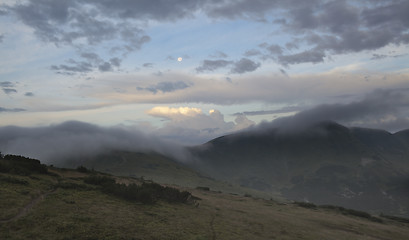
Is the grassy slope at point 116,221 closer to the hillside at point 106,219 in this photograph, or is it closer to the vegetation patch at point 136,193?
the hillside at point 106,219

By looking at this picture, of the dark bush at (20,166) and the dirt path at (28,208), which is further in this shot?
the dark bush at (20,166)

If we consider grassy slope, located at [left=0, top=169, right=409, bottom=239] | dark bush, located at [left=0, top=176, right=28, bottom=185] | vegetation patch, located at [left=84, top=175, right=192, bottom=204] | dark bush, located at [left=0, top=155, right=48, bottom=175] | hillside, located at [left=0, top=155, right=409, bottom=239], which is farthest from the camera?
vegetation patch, located at [left=84, top=175, right=192, bottom=204]

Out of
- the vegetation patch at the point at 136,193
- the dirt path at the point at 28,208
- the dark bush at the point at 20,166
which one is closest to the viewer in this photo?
the dirt path at the point at 28,208

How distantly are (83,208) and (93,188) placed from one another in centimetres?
835

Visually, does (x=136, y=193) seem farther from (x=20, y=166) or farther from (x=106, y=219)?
(x=20, y=166)

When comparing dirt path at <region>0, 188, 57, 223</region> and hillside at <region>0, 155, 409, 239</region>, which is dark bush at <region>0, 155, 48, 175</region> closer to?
hillside at <region>0, 155, 409, 239</region>

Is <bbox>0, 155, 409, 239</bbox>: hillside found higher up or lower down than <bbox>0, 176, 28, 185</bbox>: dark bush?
lower down

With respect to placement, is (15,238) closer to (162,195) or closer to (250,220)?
(162,195)

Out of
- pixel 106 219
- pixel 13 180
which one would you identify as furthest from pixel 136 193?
pixel 13 180

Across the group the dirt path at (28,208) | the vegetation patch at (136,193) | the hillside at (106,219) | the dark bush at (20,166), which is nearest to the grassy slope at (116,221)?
the hillside at (106,219)

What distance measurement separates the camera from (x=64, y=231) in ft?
53.2

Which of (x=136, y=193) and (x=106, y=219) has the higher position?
(x=136, y=193)

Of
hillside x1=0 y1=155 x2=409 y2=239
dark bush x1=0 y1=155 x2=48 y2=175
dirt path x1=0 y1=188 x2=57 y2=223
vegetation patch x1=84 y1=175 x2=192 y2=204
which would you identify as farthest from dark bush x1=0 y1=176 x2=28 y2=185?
vegetation patch x1=84 y1=175 x2=192 y2=204

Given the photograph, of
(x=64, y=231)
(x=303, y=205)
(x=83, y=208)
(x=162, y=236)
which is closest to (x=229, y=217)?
(x=162, y=236)
